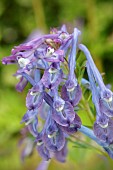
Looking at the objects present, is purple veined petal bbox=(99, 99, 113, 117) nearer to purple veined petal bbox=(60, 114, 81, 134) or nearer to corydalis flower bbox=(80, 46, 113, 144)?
corydalis flower bbox=(80, 46, 113, 144)

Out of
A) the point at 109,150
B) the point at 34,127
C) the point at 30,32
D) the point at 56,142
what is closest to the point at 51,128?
the point at 56,142

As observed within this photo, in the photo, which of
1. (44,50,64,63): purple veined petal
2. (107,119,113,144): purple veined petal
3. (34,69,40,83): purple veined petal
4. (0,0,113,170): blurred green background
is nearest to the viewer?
(44,50,64,63): purple veined petal

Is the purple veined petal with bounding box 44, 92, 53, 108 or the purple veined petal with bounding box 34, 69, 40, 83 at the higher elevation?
the purple veined petal with bounding box 34, 69, 40, 83

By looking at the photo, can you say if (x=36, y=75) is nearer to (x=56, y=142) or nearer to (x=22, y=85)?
(x=22, y=85)

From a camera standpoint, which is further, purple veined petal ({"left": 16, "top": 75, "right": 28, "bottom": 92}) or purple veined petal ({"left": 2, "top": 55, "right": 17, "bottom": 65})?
purple veined petal ({"left": 16, "top": 75, "right": 28, "bottom": 92})

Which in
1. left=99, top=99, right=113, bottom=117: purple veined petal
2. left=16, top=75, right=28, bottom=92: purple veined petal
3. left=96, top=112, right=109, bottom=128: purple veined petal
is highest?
left=16, top=75, right=28, bottom=92: purple veined petal

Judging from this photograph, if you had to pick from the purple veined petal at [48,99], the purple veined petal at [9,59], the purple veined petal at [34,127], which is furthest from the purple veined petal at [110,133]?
the purple veined petal at [9,59]

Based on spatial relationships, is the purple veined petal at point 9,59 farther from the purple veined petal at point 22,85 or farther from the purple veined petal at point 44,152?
the purple veined petal at point 44,152

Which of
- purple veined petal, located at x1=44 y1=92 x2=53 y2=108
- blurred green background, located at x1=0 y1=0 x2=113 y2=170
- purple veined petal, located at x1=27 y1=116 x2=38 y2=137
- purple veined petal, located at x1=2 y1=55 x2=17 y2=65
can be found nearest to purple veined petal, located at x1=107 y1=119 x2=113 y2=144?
purple veined petal, located at x1=44 y1=92 x2=53 y2=108
